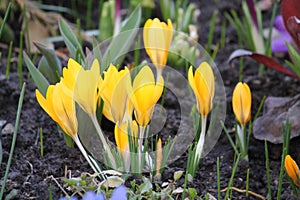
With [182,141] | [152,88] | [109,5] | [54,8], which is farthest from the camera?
[54,8]

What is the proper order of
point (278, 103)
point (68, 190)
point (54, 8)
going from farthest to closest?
point (54, 8), point (278, 103), point (68, 190)

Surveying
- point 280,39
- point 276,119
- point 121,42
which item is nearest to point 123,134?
point 121,42

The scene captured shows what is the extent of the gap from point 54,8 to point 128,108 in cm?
128

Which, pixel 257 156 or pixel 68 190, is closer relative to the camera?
pixel 68 190

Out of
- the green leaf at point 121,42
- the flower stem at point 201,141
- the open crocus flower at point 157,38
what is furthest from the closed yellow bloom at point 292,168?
the green leaf at point 121,42

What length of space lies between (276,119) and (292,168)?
39 cm

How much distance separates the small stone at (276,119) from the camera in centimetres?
184

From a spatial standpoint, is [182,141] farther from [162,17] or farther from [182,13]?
[162,17]

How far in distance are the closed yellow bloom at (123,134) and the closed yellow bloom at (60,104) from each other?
103 mm

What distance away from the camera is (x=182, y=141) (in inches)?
69.6

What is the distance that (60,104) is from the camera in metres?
1.41

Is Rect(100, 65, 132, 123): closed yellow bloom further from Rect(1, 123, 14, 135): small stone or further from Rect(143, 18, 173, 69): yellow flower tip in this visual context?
Rect(1, 123, 14, 135): small stone

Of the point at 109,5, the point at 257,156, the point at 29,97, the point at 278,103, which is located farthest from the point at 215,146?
the point at 109,5

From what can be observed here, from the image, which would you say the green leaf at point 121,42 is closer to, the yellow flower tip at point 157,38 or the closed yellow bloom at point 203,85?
the yellow flower tip at point 157,38
